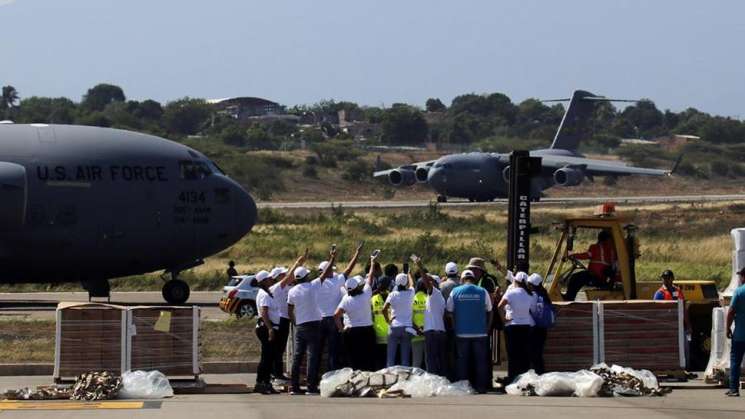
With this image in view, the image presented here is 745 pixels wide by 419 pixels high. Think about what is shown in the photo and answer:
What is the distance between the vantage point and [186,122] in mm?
165875

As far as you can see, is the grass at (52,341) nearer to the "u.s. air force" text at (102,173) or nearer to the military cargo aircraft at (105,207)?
the military cargo aircraft at (105,207)

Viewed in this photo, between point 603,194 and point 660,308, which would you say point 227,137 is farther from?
point 660,308

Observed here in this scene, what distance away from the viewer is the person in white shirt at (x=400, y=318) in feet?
62.5

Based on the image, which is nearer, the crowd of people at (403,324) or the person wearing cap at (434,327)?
the crowd of people at (403,324)

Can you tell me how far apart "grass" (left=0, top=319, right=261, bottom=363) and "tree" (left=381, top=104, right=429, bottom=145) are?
145 metres

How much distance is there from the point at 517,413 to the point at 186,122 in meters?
152

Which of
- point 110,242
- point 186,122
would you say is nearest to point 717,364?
point 110,242

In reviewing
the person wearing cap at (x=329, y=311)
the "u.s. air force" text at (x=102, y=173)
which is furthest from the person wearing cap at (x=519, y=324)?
the "u.s. air force" text at (x=102, y=173)

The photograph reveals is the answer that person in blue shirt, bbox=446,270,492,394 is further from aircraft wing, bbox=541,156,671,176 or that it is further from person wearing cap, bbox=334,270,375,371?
aircraft wing, bbox=541,156,671,176

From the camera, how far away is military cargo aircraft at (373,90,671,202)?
3265 inches

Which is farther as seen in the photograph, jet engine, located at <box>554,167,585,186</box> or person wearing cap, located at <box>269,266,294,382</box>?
jet engine, located at <box>554,167,585,186</box>

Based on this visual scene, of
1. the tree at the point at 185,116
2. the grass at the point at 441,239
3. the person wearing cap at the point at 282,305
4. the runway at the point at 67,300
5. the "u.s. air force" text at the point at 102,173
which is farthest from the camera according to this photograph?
the tree at the point at 185,116

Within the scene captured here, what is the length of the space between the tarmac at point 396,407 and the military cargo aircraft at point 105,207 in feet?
42.1

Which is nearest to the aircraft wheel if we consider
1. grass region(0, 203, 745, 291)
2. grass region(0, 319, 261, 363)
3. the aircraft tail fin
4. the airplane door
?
the airplane door
